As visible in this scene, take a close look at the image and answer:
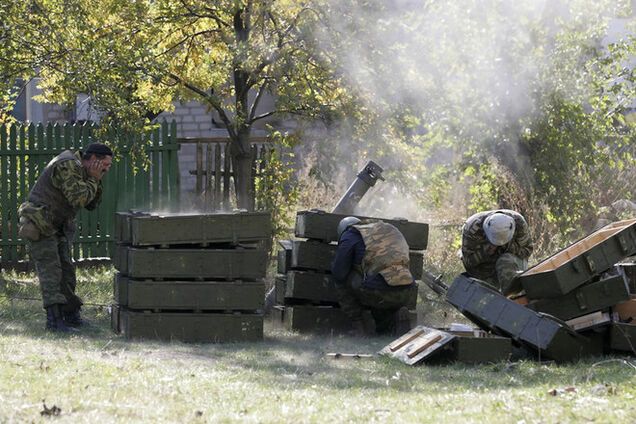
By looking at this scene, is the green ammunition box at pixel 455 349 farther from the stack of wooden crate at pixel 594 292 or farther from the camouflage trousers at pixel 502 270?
the camouflage trousers at pixel 502 270

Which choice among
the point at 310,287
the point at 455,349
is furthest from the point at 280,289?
the point at 455,349

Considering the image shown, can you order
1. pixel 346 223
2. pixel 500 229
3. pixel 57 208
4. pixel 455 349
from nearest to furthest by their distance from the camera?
1. pixel 455 349
2. pixel 500 229
3. pixel 57 208
4. pixel 346 223

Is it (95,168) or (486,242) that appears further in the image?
(486,242)

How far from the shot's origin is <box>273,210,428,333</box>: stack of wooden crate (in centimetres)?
1242

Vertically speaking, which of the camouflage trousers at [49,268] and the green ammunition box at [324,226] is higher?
the green ammunition box at [324,226]

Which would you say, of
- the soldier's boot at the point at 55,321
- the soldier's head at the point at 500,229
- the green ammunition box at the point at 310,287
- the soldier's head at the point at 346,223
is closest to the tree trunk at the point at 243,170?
the green ammunition box at the point at 310,287

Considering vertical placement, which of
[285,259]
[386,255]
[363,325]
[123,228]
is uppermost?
[123,228]

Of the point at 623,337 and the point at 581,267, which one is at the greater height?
the point at 581,267

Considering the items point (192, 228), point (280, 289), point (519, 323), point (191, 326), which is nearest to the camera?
point (519, 323)

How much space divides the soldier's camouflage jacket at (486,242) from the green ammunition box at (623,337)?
1.78 meters

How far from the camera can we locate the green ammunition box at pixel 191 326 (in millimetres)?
11414

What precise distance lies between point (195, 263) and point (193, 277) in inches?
5.4

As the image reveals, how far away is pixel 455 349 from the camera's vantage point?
1012 centimetres

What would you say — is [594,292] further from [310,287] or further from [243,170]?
[243,170]
